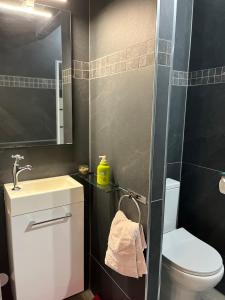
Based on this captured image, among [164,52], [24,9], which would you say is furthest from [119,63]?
[24,9]

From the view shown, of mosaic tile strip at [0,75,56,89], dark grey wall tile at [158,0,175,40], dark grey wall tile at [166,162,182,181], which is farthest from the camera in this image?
dark grey wall tile at [166,162,182,181]

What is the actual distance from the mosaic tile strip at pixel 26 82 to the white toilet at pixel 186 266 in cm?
121

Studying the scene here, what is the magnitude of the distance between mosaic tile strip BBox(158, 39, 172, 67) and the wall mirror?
77 cm

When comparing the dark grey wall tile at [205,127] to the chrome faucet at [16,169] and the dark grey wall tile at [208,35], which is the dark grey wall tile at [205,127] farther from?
the chrome faucet at [16,169]

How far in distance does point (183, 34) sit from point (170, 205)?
1.46 metres

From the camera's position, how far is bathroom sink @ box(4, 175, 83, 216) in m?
1.40

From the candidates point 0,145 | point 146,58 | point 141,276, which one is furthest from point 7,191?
point 146,58

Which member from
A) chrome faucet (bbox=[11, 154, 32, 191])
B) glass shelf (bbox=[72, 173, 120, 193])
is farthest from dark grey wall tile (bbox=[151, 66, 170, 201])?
chrome faucet (bbox=[11, 154, 32, 191])

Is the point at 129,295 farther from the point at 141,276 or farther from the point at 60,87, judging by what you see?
the point at 60,87

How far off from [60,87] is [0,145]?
557mm

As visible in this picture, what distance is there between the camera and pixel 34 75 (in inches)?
62.5

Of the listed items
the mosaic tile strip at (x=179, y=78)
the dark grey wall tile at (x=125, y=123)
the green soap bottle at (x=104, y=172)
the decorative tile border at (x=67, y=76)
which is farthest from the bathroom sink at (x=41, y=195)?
the mosaic tile strip at (x=179, y=78)

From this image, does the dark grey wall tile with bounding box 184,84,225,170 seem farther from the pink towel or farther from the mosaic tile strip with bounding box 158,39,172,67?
the pink towel

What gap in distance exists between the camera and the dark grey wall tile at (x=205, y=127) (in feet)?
6.29
